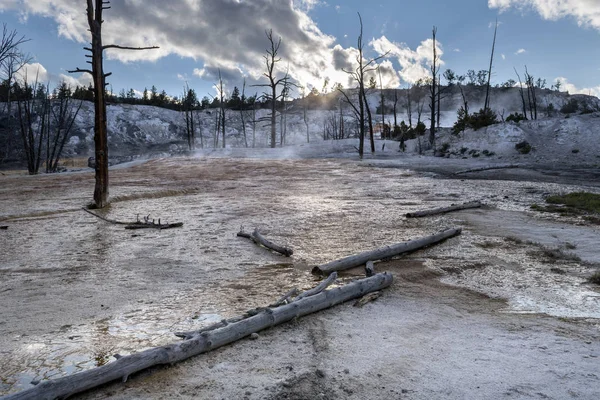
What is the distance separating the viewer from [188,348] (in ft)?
10.1

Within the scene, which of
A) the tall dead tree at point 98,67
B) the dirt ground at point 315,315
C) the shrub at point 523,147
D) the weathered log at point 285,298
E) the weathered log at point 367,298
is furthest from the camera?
the shrub at point 523,147

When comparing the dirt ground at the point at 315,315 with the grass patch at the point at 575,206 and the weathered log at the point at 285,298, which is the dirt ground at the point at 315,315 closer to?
the weathered log at the point at 285,298

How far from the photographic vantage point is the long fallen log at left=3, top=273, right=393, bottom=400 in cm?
252

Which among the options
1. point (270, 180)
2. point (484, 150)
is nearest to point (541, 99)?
point (484, 150)

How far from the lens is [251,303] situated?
4.36 metres

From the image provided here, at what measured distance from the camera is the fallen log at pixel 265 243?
20.1ft

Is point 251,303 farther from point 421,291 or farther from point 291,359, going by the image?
point 421,291

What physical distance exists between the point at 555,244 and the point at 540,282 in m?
1.82

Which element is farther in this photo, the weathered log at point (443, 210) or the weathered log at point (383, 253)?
the weathered log at point (443, 210)

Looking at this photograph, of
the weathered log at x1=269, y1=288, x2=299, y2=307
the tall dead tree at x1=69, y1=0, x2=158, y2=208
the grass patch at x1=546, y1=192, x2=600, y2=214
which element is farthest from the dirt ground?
the tall dead tree at x1=69, y1=0, x2=158, y2=208

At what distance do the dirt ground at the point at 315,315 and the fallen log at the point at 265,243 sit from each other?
13 centimetres

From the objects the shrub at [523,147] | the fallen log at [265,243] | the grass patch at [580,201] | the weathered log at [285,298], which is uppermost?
the shrub at [523,147]

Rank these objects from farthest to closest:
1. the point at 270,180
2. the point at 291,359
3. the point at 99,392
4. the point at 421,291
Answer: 1. the point at 270,180
2. the point at 421,291
3. the point at 291,359
4. the point at 99,392

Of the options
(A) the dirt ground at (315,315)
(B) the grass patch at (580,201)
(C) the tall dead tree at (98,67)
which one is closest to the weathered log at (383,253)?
(A) the dirt ground at (315,315)
